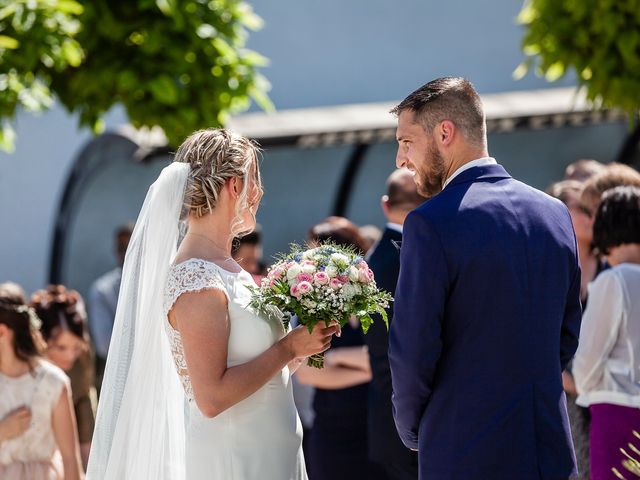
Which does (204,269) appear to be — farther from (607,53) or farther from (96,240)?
(96,240)

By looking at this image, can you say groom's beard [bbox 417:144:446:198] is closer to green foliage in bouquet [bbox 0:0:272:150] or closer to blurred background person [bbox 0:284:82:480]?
blurred background person [bbox 0:284:82:480]

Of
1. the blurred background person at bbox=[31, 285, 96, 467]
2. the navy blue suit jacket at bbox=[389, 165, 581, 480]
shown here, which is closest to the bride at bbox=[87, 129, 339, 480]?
the navy blue suit jacket at bbox=[389, 165, 581, 480]

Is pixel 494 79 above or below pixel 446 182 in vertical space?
above

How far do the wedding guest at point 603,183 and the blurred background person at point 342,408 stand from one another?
1259 mm

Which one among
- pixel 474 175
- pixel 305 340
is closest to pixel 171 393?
pixel 305 340

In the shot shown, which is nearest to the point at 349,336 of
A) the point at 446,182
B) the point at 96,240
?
the point at 446,182

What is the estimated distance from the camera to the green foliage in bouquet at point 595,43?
6.48m

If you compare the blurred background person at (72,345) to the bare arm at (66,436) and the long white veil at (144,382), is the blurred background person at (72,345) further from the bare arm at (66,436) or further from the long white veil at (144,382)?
the long white veil at (144,382)

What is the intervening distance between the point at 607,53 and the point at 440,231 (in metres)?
3.43

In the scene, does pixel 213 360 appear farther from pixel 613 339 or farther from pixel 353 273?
pixel 613 339

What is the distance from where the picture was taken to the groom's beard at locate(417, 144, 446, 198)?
3.79 m

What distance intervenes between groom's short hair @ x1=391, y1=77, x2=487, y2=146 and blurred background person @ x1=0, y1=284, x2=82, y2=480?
2.61 m

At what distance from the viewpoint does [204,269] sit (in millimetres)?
3848

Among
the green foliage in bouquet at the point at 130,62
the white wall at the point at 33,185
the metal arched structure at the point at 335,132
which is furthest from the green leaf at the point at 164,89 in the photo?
the white wall at the point at 33,185
